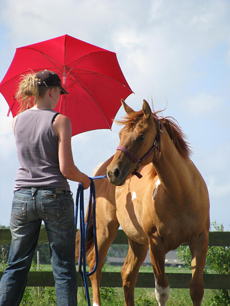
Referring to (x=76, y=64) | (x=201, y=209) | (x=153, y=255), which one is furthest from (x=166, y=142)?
(x=76, y=64)

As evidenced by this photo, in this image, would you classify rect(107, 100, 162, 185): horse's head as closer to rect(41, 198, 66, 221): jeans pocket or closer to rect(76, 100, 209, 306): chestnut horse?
rect(76, 100, 209, 306): chestnut horse

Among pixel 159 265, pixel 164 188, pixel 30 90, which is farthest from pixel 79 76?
pixel 159 265

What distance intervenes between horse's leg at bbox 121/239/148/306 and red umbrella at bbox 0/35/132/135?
5.34ft

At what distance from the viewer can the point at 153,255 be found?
394 cm

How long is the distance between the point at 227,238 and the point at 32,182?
388 centimetres

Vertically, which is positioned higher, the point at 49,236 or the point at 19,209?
the point at 19,209

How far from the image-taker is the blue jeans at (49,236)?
8.57 ft

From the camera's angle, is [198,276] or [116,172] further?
[198,276]

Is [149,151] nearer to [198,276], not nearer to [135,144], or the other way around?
[135,144]

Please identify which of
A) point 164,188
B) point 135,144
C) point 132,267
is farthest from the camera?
point 132,267

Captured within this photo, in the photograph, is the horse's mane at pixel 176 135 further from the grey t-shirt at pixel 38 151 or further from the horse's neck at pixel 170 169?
the grey t-shirt at pixel 38 151

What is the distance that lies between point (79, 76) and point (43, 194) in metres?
2.91

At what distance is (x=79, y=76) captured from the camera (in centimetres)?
523

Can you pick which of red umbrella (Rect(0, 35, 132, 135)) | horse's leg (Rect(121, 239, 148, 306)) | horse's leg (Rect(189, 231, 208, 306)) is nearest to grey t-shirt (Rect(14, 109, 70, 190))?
horse's leg (Rect(189, 231, 208, 306))
